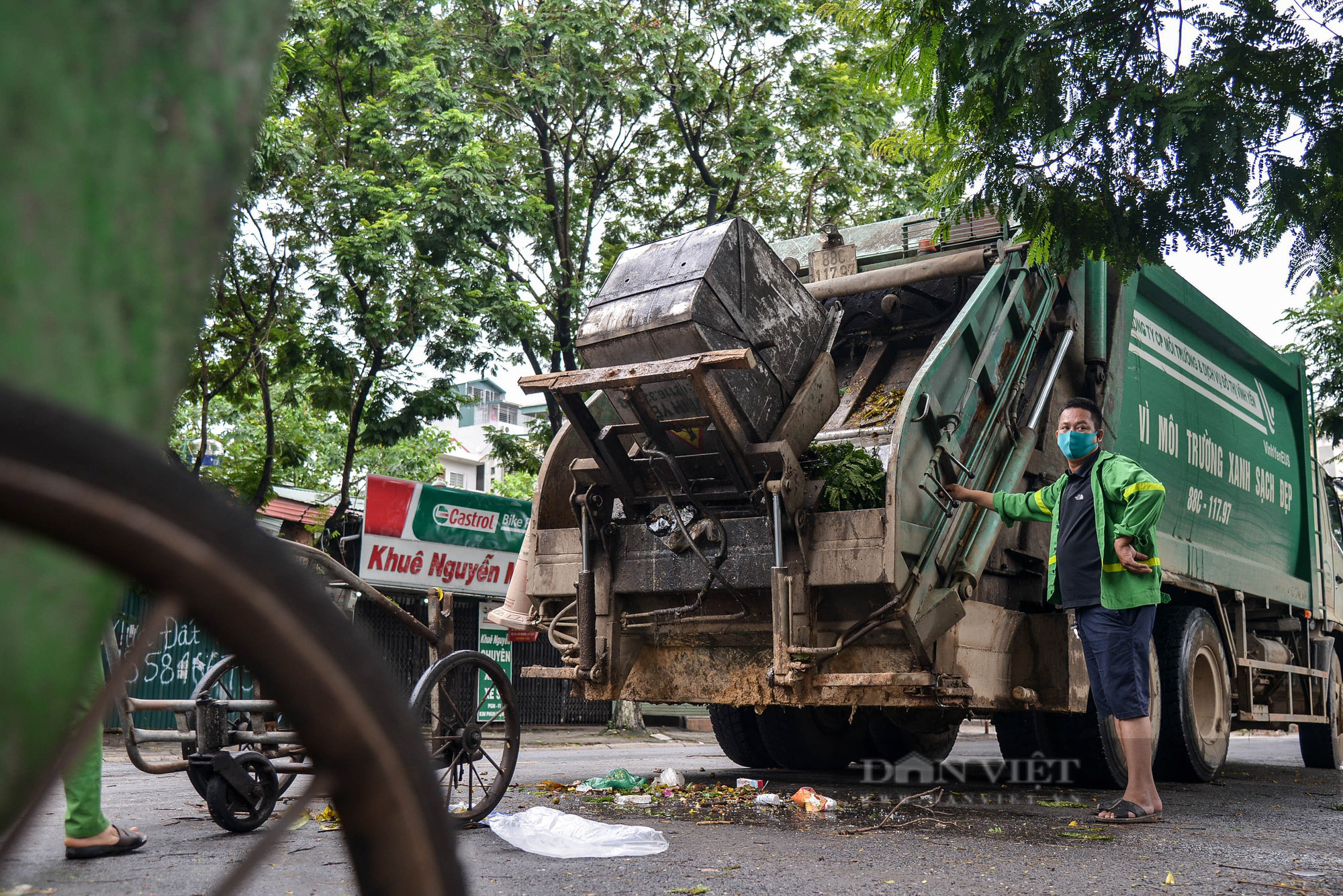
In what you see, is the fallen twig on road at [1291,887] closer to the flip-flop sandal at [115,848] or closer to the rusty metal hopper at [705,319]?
the rusty metal hopper at [705,319]

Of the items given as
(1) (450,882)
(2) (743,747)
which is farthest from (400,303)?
(1) (450,882)

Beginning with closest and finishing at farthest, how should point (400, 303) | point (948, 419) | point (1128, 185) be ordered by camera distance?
point (1128, 185)
point (948, 419)
point (400, 303)

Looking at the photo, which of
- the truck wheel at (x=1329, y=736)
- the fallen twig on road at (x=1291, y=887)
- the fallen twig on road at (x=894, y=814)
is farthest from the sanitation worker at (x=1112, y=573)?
the truck wheel at (x=1329, y=736)

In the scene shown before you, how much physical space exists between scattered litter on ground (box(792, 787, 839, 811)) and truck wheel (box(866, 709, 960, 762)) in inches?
83.3

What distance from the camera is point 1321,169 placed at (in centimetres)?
411

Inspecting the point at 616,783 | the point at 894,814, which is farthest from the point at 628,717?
the point at 894,814

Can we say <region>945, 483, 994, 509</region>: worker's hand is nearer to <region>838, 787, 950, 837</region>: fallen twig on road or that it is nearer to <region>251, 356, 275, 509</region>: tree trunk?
<region>838, 787, 950, 837</region>: fallen twig on road

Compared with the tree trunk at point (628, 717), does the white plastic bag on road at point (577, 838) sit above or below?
above

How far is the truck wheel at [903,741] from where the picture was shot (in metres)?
7.22

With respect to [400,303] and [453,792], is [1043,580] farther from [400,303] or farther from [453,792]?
[400,303]

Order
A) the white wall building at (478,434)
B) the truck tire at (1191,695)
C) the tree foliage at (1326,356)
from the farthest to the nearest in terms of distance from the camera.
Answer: the white wall building at (478,434)
the tree foliage at (1326,356)
the truck tire at (1191,695)

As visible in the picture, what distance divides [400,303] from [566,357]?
2276 mm

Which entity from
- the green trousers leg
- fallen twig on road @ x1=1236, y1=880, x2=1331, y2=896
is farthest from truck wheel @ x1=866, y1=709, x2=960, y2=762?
the green trousers leg

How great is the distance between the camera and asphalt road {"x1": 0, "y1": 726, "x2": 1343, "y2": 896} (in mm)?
3156
